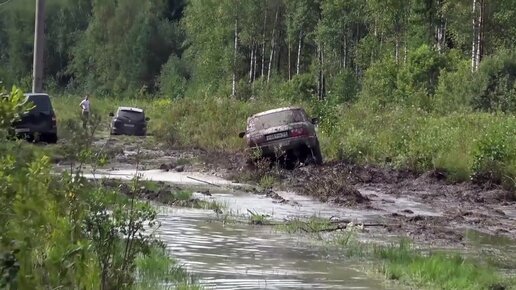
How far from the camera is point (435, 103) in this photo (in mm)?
38312

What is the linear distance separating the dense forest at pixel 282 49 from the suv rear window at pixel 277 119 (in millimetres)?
11217

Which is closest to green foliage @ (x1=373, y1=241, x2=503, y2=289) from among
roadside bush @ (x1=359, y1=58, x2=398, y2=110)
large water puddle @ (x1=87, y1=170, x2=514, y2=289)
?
large water puddle @ (x1=87, y1=170, x2=514, y2=289)

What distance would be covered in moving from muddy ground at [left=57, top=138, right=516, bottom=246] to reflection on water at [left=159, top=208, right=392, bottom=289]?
1925 millimetres

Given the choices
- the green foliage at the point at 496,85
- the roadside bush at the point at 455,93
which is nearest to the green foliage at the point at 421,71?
the roadside bush at the point at 455,93

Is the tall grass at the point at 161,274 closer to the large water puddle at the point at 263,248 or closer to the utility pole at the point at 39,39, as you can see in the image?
the large water puddle at the point at 263,248

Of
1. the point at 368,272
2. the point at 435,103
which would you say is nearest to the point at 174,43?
the point at 435,103

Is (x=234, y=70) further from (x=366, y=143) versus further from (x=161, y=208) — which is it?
(x=161, y=208)

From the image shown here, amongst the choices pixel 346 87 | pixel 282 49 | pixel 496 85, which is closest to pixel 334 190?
pixel 496 85

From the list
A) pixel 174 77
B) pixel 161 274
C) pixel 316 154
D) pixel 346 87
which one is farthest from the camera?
pixel 174 77

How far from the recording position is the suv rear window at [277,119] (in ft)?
81.3

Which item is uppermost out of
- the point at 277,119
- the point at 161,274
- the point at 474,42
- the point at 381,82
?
the point at 474,42

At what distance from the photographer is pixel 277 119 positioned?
25.0m

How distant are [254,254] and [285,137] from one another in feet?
38.8

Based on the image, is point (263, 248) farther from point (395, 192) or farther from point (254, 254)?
point (395, 192)
